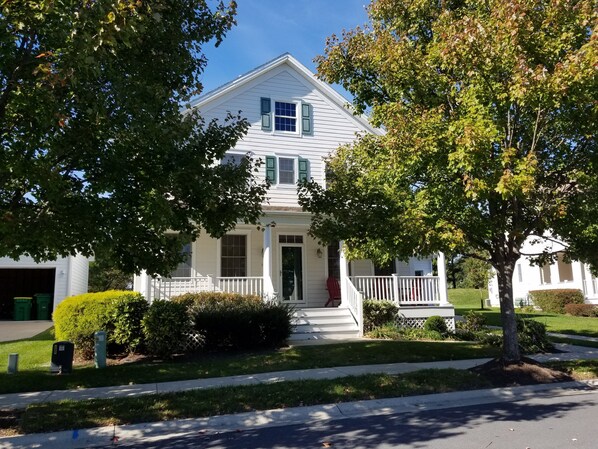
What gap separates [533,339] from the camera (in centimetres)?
1282

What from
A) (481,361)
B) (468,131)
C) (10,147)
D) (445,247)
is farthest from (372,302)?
(10,147)

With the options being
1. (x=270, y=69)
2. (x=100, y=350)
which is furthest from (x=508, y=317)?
(x=270, y=69)

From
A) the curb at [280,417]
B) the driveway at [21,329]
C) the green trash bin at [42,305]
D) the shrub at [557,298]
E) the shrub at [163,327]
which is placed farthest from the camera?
the shrub at [557,298]

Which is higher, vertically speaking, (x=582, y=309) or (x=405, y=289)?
(x=405, y=289)

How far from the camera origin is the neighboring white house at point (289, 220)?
16.2m

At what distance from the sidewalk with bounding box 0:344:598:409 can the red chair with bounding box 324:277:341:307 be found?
6575 mm

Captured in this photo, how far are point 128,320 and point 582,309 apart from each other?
→ 20.5m

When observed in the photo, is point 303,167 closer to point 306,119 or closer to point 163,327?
point 306,119

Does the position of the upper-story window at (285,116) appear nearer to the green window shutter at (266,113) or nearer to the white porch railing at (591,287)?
the green window shutter at (266,113)

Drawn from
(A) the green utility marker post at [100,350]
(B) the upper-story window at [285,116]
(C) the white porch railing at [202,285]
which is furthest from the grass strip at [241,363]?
(B) the upper-story window at [285,116]

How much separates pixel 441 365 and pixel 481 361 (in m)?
1.14

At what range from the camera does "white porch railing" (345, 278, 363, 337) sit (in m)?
14.7

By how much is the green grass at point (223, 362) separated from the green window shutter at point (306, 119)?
328 inches

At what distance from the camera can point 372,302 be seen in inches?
601
